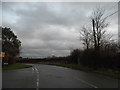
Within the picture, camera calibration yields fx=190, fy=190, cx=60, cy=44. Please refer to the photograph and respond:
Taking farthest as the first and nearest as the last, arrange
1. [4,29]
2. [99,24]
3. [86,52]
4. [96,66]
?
[4,29] < [99,24] < [86,52] < [96,66]

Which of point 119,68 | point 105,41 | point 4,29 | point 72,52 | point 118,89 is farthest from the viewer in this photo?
point 4,29

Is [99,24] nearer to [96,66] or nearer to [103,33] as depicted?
[103,33]

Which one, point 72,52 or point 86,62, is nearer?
point 86,62

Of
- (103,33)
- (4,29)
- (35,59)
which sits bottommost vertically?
(35,59)

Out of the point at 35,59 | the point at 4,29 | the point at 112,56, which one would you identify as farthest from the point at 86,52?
the point at 35,59

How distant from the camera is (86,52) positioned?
3256cm

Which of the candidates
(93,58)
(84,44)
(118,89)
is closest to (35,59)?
(84,44)

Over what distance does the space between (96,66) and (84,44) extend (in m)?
14.6

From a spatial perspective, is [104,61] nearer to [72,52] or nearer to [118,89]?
[118,89]

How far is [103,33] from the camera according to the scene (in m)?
35.8

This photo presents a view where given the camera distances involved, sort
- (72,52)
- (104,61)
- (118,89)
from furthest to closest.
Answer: (72,52) < (104,61) < (118,89)

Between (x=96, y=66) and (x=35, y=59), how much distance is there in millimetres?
73711

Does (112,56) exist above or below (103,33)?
below

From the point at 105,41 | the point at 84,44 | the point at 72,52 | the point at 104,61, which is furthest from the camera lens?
the point at 72,52
